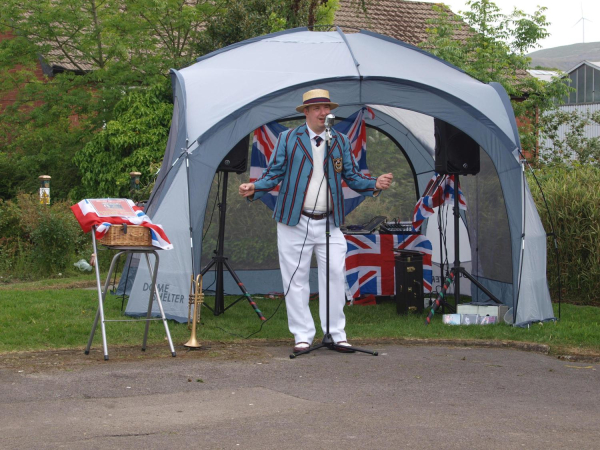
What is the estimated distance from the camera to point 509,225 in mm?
8664

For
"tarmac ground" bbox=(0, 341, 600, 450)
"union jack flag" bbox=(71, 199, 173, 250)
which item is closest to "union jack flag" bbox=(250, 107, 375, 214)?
"tarmac ground" bbox=(0, 341, 600, 450)

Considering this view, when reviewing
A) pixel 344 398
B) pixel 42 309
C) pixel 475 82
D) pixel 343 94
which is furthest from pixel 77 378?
pixel 475 82

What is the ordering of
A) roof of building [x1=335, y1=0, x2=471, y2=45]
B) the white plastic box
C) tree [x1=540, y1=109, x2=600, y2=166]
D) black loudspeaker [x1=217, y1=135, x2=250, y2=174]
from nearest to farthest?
the white plastic box, black loudspeaker [x1=217, y1=135, x2=250, y2=174], tree [x1=540, y1=109, x2=600, y2=166], roof of building [x1=335, y1=0, x2=471, y2=45]

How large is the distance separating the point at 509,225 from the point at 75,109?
42.3ft

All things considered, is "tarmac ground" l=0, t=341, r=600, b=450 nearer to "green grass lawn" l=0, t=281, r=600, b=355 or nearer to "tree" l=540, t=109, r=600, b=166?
"green grass lawn" l=0, t=281, r=600, b=355

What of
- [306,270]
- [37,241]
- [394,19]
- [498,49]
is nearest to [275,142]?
[306,270]

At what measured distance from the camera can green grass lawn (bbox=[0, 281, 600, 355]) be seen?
750 centimetres

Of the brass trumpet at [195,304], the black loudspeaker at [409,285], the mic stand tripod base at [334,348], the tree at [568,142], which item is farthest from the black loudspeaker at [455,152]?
the tree at [568,142]

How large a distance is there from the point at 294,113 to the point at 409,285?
248 centimetres

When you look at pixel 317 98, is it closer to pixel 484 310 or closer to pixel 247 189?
pixel 247 189

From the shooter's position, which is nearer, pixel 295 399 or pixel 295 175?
pixel 295 399

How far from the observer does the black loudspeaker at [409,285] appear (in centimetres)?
946

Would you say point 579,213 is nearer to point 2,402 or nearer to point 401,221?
point 401,221

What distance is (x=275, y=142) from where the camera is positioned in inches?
400
